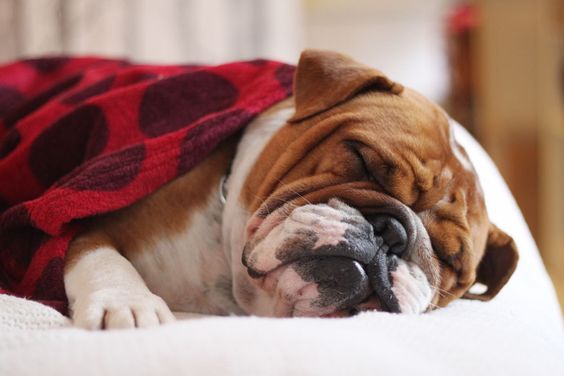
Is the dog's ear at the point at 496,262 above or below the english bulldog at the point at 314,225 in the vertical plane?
below

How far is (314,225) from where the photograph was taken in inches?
52.5

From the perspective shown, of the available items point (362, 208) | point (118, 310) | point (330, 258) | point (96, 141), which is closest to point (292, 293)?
point (330, 258)

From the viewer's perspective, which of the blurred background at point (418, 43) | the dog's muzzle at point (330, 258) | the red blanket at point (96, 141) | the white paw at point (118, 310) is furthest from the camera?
the blurred background at point (418, 43)

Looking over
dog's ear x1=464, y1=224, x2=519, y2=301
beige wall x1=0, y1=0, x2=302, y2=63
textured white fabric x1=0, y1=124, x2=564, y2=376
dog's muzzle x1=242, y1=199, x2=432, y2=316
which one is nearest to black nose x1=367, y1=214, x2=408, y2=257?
dog's muzzle x1=242, y1=199, x2=432, y2=316

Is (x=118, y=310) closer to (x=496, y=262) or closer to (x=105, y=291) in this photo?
(x=105, y=291)

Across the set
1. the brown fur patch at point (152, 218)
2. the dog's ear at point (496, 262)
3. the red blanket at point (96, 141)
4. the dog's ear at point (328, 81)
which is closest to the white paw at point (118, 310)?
the red blanket at point (96, 141)

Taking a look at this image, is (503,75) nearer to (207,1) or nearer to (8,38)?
(207,1)

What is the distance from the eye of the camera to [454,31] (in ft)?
19.5

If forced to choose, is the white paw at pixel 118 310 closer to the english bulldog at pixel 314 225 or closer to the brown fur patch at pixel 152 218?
the english bulldog at pixel 314 225

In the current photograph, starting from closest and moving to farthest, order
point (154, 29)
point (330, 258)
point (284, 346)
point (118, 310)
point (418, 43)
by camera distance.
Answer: point (284, 346) → point (118, 310) → point (330, 258) → point (154, 29) → point (418, 43)

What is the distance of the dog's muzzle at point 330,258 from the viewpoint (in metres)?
1.30

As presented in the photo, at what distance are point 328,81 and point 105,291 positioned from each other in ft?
2.07

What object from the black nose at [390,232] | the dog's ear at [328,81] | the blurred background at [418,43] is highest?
the dog's ear at [328,81]

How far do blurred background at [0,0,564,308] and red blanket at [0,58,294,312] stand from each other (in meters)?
1.30
